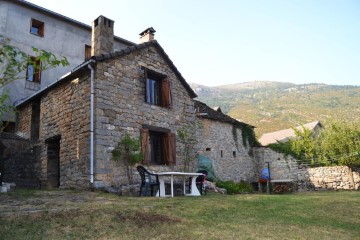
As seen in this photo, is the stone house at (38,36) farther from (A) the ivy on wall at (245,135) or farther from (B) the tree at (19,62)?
(B) the tree at (19,62)

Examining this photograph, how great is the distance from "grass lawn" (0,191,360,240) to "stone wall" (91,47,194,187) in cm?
388

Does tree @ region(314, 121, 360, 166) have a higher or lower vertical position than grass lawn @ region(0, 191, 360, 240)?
higher

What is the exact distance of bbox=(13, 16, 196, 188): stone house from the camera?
9.53 m

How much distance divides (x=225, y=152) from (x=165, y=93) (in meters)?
8.14

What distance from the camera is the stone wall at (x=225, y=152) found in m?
17.9

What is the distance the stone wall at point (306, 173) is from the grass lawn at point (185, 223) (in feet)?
42.1

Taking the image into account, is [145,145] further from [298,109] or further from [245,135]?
[298,109]

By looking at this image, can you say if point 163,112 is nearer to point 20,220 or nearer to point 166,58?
point 166,58

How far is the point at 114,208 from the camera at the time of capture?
5.24m

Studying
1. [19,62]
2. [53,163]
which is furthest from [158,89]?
[19,62]

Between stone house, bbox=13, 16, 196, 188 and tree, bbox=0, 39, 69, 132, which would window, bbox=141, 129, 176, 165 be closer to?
stone house, bbox=13, 16, 196, 188

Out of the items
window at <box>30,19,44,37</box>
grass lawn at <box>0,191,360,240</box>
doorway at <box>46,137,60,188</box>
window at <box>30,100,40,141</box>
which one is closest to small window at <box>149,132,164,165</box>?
doorway at <box>46,137,60,188</box>

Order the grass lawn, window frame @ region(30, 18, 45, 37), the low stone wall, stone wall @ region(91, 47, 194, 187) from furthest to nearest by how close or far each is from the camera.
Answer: the low stone wall → window frame @ region(30, 18, 45, 37) → stone wall @ region(91, 47, 194, 187) → the grass lawn

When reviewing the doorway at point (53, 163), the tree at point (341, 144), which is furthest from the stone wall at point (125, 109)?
the tree at point (341, 144)
